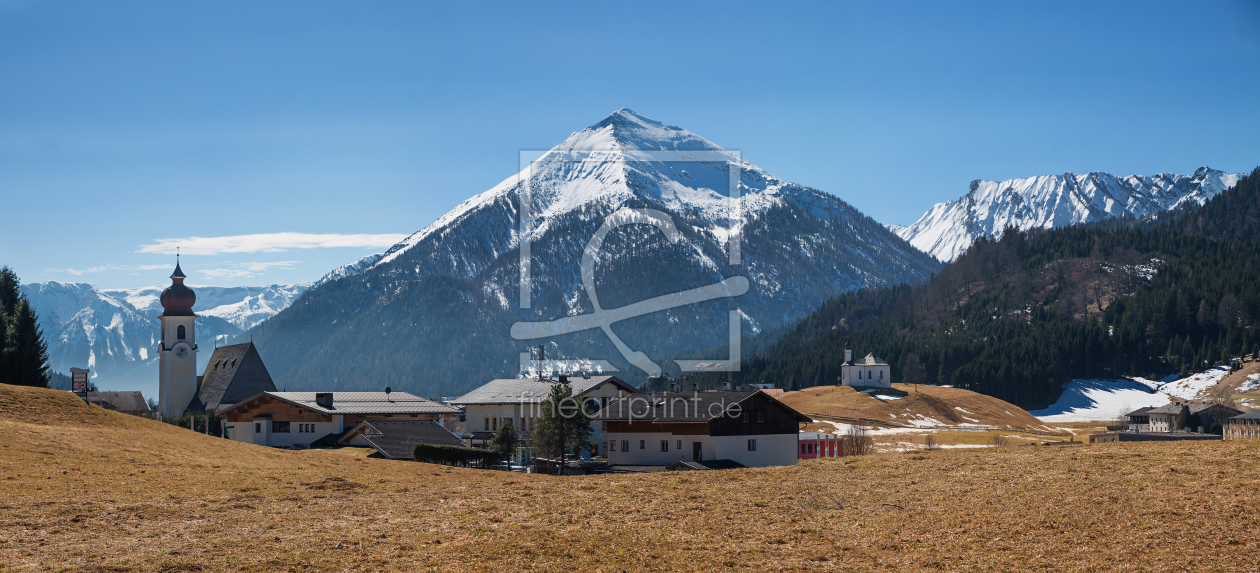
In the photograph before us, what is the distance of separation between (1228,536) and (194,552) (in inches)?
1049

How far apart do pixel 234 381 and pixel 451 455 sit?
165 ft

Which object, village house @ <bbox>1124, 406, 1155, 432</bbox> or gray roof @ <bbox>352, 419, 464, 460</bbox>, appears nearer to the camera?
gray roof @ <bbox>352, 419, 464, 460</bbox>

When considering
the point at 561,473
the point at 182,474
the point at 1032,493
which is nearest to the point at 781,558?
the point at 1032,493

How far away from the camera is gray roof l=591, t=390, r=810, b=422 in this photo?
66.2m

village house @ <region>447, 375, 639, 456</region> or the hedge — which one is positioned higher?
village house @ <region>447, 375, 639, 456</region>

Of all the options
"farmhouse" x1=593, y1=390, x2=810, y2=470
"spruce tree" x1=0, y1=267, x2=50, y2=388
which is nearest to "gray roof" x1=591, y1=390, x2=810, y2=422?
"farmhouse" x1=593, y1=390, x2=810, y2=470

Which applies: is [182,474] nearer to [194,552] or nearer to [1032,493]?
[194,552]

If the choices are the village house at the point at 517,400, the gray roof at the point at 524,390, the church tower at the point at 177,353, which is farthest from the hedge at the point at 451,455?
the church tower at the point at 177,353

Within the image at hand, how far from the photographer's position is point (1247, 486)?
95.1 ft

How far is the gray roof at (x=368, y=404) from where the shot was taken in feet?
293

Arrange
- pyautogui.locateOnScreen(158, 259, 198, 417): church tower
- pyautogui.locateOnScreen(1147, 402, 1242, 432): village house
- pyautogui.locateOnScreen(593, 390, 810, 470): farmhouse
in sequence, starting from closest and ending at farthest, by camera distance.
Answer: pyautogui.locateOnScreen(593, 390, 810, 470): farmhouse, pyautogui.locateOnScreen(158, 259, 198, 417): church tower, pyautogui.locateOnScreen(1147, 402, 1242, 432): village house

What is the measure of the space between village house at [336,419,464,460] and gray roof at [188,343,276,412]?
28252mm

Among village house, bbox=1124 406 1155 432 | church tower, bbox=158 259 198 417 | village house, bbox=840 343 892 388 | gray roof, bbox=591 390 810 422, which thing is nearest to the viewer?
gray roof, bbox=591 390 810 422

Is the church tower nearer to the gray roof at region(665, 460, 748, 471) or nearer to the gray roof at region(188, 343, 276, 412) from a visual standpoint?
the gray roof at region(188, 343, 276, 412)
